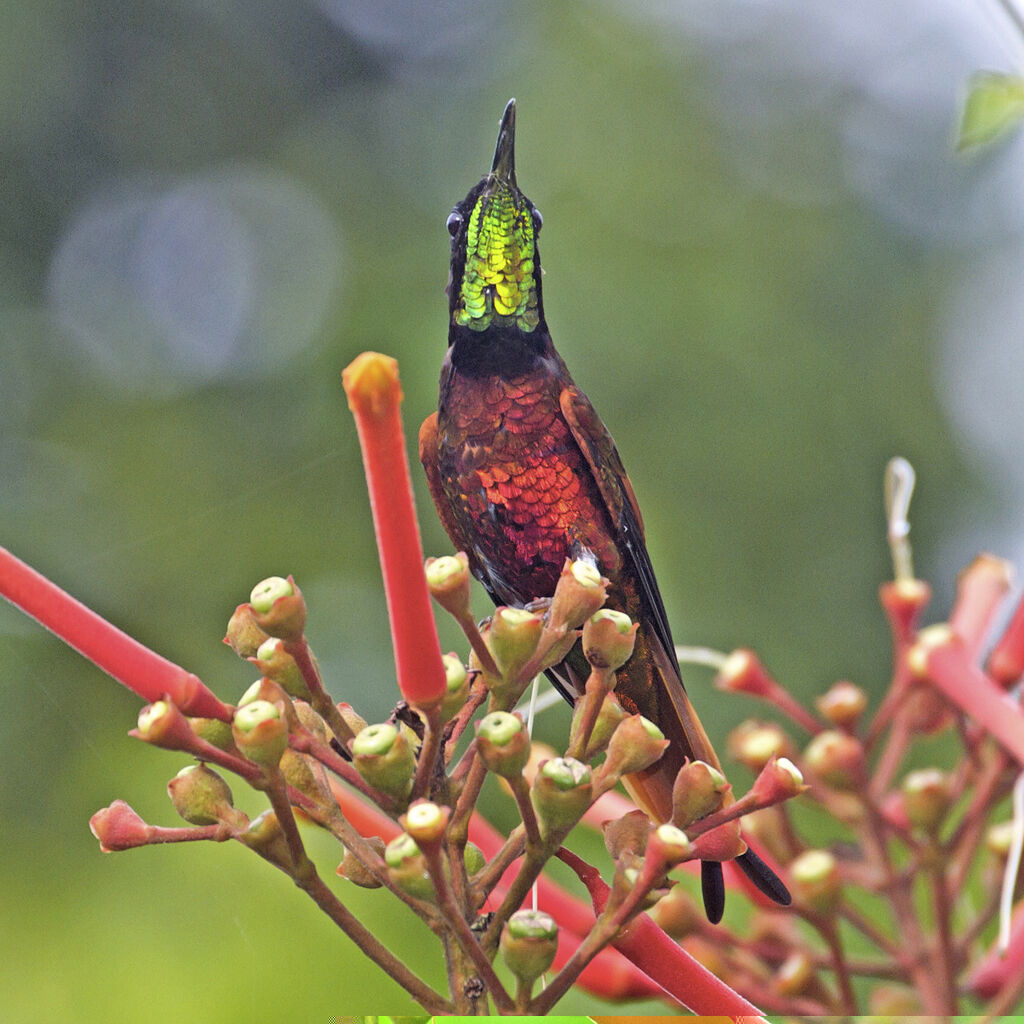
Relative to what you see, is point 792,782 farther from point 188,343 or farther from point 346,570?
point 188,343

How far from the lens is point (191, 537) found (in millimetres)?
846

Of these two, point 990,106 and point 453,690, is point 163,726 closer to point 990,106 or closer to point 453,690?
point 453,690

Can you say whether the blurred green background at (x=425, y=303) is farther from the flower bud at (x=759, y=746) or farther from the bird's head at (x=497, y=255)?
the bird's head at (x=497, y=255)

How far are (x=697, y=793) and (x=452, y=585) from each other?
9 cm

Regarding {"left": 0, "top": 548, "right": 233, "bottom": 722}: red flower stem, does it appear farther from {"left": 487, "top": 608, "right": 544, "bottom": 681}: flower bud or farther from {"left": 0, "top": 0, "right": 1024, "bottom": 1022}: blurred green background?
{"left": 0, "top": 0, "right": 1024, "bottom": 1022}: blurred green background

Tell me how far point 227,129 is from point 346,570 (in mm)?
419

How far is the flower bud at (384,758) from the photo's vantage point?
0.30 m

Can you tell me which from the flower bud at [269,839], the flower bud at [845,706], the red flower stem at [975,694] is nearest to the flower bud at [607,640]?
the flower bud at [269,839]

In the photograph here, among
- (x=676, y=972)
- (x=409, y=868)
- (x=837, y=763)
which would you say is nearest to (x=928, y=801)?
(x=837, y=763)

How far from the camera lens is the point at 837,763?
63 cm

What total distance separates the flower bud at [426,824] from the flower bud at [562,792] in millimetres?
34

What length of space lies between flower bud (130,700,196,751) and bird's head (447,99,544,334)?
7.5 inches

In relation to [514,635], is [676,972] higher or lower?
lower

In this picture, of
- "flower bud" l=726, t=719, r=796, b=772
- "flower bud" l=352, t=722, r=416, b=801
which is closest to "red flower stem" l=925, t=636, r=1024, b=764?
"flower bud" l=726, t=719, r=796, b=772
